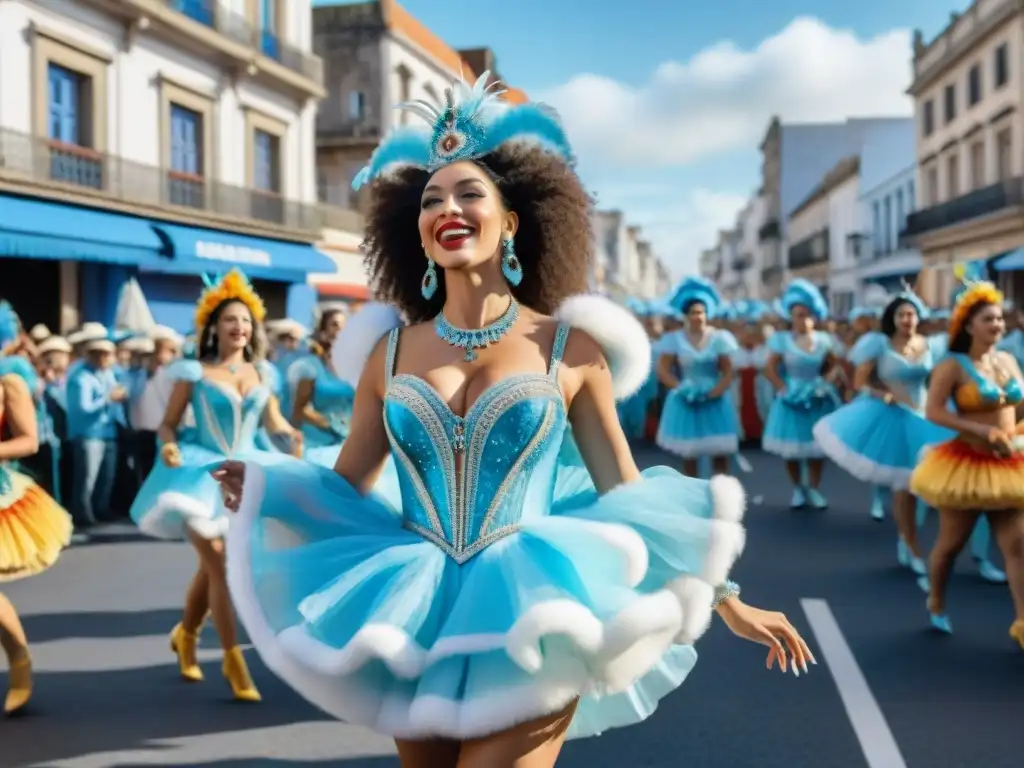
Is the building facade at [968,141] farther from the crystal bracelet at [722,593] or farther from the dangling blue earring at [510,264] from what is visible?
the crystal bracelet at [722,593]

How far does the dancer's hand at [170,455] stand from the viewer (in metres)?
6.02

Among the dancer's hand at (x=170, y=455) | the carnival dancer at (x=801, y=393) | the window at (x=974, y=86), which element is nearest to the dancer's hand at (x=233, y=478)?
the dancer's hand at (x=170, y=455)

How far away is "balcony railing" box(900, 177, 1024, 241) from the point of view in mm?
33500

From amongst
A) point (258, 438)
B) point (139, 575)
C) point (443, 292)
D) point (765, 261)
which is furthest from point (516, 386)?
point (765, 261)

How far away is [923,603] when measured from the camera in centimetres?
763

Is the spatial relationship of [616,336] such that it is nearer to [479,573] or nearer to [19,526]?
[479,573]

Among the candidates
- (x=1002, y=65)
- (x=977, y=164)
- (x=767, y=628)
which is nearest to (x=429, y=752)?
(x=767, y=628)

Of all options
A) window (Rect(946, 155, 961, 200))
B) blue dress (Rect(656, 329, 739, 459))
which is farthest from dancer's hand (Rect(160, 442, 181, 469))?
window (Rect(946, 155, 961, 200))

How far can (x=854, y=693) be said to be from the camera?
5.71m

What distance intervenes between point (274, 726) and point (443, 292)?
2750 mm

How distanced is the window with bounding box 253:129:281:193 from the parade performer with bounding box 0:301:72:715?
23786mm

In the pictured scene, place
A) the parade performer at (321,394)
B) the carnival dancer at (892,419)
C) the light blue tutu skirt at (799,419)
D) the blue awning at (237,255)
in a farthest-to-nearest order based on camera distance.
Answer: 1. the blue awning at (237,255)
2. the light blue tutu skirt at (799,419)
3. the parade performer at (321,394)
4. the carnival dancer at (892,419)

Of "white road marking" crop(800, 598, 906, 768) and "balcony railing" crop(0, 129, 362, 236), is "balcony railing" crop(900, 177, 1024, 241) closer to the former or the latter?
"balcony railing" crop(0, 129, 362, 236)

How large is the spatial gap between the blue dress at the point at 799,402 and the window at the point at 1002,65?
26811mm
